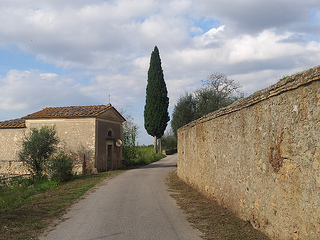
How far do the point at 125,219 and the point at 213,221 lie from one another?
2.08 metres

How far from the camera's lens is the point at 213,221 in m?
7.18

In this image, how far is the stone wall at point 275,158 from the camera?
14.3 feet

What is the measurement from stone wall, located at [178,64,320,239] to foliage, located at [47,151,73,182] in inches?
413

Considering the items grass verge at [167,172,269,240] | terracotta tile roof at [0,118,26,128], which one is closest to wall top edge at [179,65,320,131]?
grass verge at [167,172,269,240]

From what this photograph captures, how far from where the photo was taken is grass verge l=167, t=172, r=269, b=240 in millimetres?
5988

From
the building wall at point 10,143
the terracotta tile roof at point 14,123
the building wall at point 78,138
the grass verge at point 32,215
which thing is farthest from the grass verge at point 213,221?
the terracotta tile roof at point 14,123

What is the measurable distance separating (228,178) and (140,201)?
3220mm

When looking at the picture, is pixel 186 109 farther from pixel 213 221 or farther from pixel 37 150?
pixel 213 221

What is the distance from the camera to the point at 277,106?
5.43 metres

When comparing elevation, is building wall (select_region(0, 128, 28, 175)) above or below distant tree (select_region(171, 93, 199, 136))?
below

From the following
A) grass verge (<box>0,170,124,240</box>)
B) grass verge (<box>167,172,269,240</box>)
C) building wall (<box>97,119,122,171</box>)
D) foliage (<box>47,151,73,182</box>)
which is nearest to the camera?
grass verge (<box>167,172,269,240</box>)

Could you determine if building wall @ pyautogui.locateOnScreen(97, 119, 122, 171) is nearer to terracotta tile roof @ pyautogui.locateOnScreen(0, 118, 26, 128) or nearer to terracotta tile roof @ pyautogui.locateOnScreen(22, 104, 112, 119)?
terracotta tile roof @ pyautogui.locateOnScreen(22, 104, 112, 119)

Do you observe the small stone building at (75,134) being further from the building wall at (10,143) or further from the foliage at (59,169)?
the foliage at (59,169)

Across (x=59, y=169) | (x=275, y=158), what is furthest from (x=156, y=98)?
(x=275, y=158)
